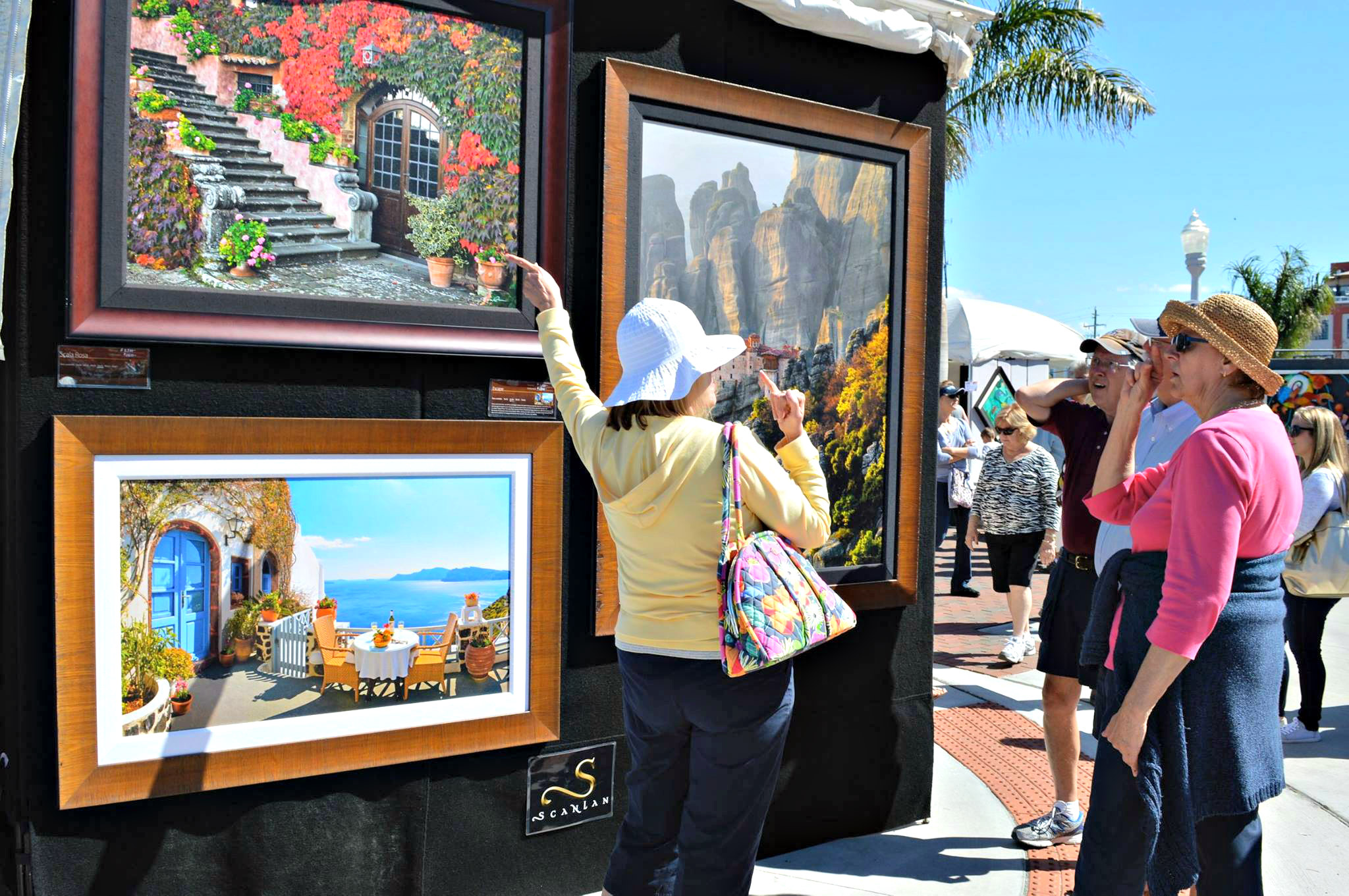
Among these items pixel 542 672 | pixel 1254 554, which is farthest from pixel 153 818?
pixel 1254 554

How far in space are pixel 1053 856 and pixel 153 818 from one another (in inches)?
123

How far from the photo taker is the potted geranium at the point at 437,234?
295cm

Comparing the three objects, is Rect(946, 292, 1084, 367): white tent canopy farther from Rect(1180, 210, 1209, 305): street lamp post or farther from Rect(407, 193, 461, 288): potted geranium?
Rect(407, 193, 461, 288): potted geranium

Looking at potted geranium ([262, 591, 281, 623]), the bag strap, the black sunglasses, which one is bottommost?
potted geranium ([262, 591, 281, 623])

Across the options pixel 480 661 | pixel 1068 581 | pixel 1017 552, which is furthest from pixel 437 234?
pixel 1017 552

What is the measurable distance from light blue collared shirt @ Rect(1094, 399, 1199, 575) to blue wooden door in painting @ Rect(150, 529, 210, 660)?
2.76 metres

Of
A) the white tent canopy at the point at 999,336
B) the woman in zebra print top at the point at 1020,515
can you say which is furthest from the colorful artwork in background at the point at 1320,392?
the woman in zebra print top at the point at 1020,515

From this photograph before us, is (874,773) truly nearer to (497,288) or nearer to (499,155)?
(497,288)

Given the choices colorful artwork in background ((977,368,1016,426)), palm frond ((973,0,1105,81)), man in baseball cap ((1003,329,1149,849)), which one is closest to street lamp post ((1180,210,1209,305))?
palm frond ((973,0,1105,81))

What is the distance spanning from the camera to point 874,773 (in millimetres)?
3973

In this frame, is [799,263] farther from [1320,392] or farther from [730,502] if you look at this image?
[1320,392]

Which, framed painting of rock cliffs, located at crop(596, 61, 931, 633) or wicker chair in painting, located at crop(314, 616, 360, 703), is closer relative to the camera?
wicker chair in painting, located at crop(314, 616, 360, 703)

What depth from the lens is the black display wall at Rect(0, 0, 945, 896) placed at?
8.16 feet

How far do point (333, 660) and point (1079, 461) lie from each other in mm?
2818
